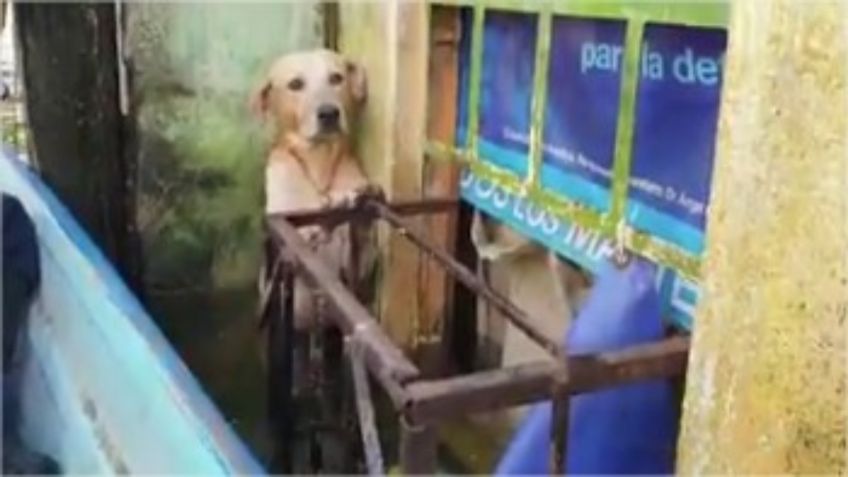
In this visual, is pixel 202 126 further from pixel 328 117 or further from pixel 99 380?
pixel 99 380

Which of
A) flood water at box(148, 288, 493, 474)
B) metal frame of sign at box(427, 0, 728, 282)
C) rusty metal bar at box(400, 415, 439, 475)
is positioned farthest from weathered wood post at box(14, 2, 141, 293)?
rusty metal bar at box(400, 415, 439, 475)

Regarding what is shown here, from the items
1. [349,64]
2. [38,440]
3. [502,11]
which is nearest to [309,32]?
[349,64]

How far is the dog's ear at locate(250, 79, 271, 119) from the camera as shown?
2811 millimetres

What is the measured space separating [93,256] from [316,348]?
1.80ft

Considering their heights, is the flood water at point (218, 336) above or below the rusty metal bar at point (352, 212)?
below

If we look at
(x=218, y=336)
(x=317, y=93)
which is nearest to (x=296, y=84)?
(x=317, y=93)

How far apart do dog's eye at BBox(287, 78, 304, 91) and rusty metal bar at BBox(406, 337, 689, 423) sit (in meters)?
1.53

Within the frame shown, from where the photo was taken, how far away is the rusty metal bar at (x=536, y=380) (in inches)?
48.4

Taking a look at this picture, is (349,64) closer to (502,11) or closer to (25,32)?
(502,11)

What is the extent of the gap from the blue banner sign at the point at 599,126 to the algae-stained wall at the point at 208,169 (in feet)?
2.88

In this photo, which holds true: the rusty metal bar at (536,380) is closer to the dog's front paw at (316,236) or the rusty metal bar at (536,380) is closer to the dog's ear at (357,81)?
the dog's front paw at (316,236)

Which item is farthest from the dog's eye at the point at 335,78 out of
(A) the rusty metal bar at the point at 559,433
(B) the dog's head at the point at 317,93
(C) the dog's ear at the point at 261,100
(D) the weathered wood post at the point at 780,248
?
(D) the weathered wood post at the point at 780,248

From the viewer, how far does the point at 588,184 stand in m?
1.83

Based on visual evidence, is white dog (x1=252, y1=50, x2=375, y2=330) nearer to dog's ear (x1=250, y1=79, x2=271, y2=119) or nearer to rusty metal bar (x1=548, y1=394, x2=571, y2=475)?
dog's ear (x1=250, y1=79, x2=271, y2=119)
